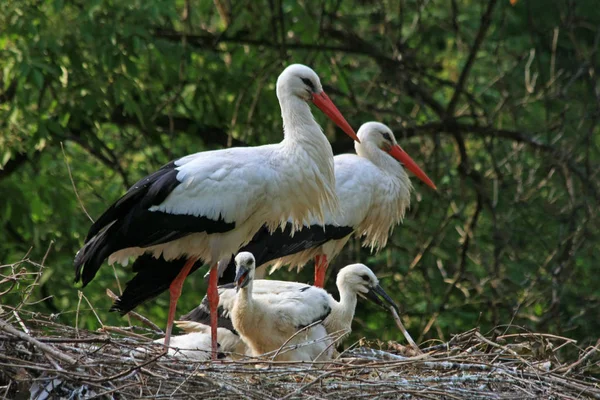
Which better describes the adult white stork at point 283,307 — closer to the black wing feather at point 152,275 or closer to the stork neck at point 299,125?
the black wing feather at point 152,275

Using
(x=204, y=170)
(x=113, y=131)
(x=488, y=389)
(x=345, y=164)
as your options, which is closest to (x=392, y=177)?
(x=345, y=164)

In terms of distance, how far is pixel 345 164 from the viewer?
8.94m

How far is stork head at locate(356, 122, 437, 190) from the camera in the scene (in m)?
9.17

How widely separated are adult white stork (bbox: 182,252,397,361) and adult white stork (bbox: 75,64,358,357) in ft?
0.89

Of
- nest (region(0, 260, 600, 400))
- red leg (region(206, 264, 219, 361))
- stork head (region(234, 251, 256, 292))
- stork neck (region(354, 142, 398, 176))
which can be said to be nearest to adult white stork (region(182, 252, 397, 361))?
stork head (region(234, 251, 256, 292))

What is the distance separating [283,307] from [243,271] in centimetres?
40

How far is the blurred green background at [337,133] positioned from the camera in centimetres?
1020

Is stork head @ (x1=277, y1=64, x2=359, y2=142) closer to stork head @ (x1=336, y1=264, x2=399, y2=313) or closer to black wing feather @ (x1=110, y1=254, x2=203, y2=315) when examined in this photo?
stork head @ (x1=336, y1=264, x2=399, y2=313)

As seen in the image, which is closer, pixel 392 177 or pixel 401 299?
pixel 392 177

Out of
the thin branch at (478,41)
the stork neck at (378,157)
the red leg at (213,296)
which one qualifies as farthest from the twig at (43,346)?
the thin branch at (478,41)

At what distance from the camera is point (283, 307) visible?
727cm

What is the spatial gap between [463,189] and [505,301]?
1061 mm

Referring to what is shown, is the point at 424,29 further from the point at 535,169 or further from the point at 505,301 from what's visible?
the point at 505,301

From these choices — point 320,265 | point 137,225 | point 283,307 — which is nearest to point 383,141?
point 320,265
